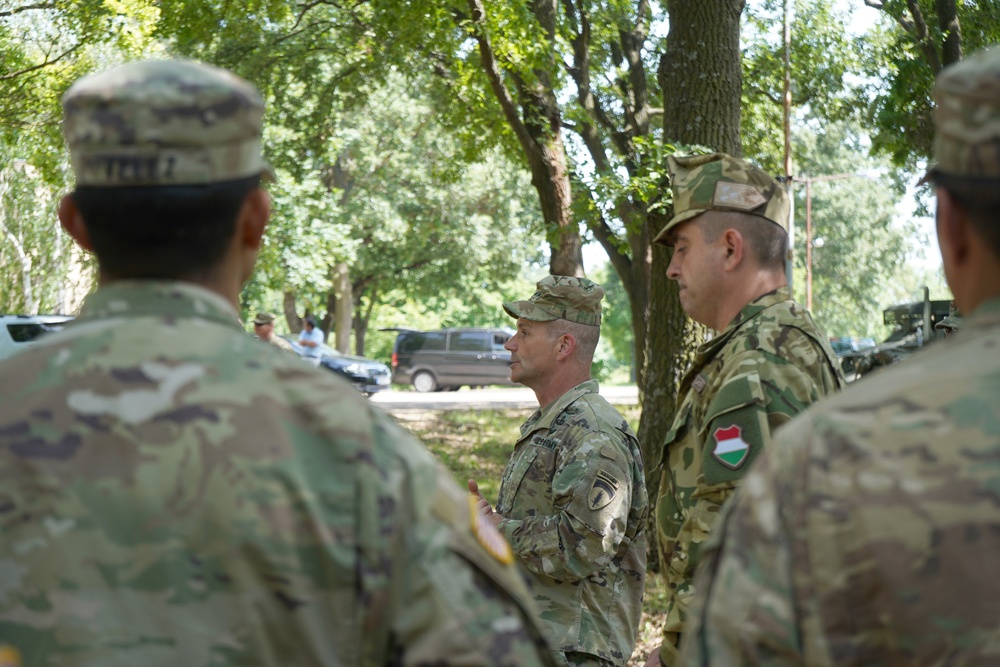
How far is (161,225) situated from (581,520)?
230 cm

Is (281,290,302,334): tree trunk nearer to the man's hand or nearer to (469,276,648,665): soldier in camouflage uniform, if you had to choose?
(469,276,648,665): soldier in camouflage uniform

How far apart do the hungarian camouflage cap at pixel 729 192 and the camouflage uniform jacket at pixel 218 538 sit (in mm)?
1951

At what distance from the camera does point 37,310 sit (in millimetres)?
26109

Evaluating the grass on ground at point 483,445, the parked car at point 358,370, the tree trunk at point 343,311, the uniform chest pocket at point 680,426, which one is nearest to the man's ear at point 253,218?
the uniform chest pocket at point 680,426

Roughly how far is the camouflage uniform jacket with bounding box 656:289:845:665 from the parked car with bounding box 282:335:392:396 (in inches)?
779

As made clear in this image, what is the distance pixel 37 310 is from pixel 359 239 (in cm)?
1119

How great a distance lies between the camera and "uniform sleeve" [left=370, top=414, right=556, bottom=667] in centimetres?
151

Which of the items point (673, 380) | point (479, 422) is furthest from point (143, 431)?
point (479, 422)

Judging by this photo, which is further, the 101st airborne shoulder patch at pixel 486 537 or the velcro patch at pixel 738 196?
the velcro patch at pixel 738 196

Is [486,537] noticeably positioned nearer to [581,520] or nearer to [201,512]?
[201,512]

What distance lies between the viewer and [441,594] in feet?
5.00

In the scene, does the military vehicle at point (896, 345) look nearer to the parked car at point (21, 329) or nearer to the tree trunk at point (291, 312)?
the parked car at point (21, 329)

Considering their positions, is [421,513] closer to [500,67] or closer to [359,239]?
[500,67]

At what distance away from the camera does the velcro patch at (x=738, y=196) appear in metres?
3.25
